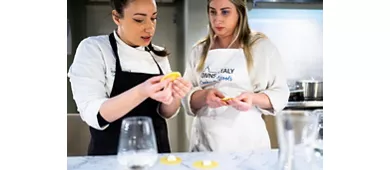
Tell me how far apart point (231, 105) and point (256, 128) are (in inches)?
4.2

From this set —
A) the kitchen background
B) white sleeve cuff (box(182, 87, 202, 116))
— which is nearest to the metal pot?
the kitchen background

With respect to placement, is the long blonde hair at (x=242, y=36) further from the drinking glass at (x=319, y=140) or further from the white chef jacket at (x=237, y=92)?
the drinking glass at (x=319, y=140)

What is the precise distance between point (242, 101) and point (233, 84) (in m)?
0.06

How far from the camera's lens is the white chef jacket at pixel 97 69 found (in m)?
1.06

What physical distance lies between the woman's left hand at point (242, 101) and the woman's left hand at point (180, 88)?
0.43 ft

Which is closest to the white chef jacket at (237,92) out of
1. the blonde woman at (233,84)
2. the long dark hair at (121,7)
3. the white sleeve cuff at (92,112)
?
the blonde woman at (233,84)

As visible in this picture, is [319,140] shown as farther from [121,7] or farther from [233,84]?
[121,7]

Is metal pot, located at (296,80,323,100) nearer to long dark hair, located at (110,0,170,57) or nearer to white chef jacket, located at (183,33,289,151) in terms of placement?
white chef jacket, located at (183,33,289,151)

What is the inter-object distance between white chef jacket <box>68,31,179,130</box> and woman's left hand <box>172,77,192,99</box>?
4 centimetres

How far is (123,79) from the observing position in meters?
1.08
